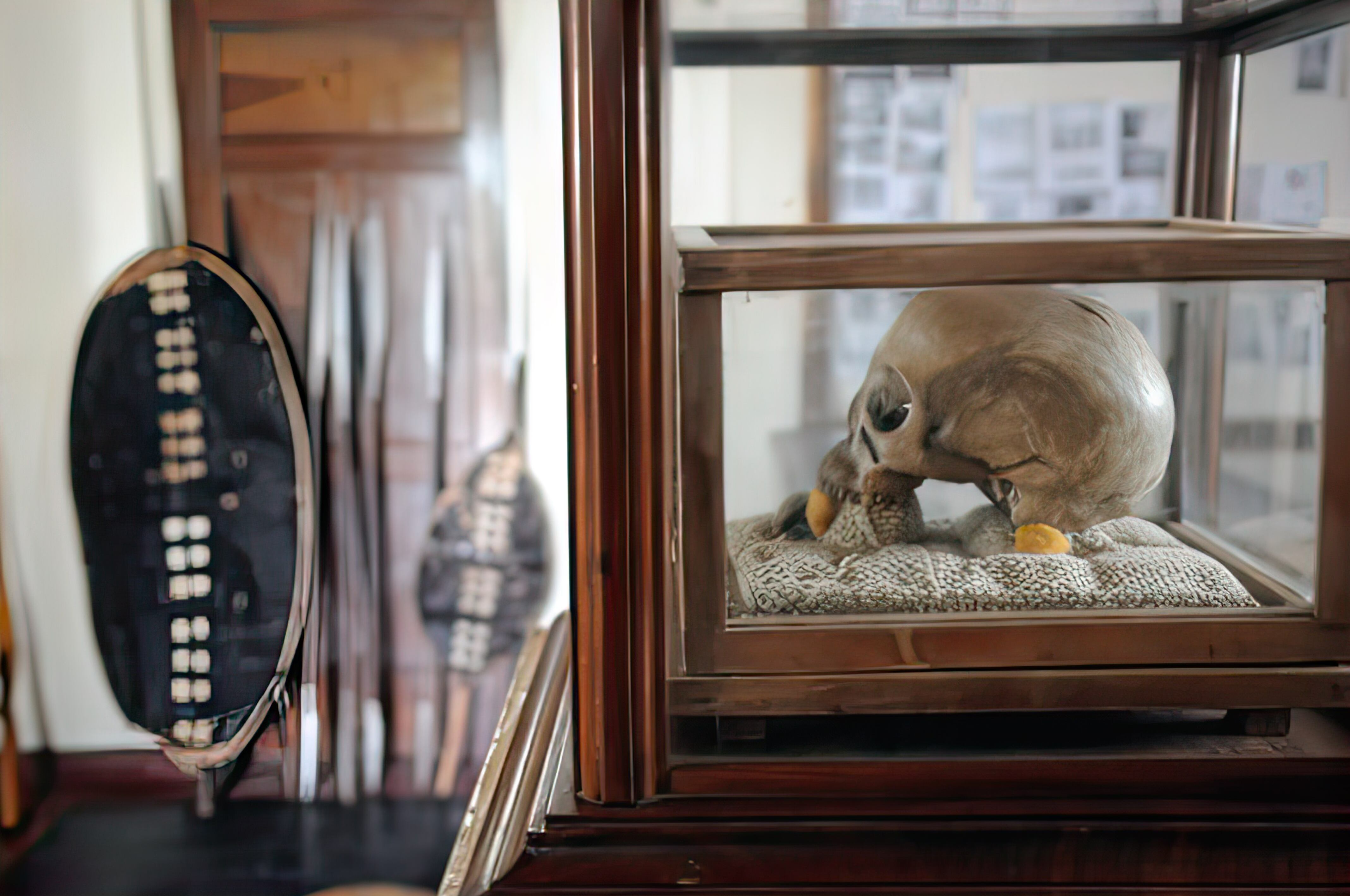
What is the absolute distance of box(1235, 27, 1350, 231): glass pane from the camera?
1.69 ft

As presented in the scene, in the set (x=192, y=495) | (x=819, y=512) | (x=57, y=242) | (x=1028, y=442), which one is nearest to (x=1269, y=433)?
(x=1028, y=442)

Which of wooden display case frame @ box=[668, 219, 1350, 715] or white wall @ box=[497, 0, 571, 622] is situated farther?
white wall @ box=[497, 0, 571, 622]

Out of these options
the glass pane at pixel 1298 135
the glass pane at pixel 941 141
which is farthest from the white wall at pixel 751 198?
the glass pane at pixel 1298 135

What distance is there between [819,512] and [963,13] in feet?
0.85

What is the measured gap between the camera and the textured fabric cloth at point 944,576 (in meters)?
0.51

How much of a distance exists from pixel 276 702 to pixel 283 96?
43 centimetres

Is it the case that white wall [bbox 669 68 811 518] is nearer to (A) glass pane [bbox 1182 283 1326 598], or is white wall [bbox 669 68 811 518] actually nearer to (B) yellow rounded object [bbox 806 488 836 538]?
(B) yellow rounded object [bbox 806 488 836 538]

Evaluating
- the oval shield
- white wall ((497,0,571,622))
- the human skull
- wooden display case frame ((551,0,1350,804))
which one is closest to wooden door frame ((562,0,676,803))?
wooden display case frame ((551,0,1350,804))

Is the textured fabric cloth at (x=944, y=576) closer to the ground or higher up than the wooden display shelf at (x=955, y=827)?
higher up

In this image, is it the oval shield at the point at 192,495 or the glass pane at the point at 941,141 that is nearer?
the glass pane at the point at 941,141

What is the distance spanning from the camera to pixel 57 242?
737 mm

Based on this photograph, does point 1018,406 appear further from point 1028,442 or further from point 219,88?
point 219,88

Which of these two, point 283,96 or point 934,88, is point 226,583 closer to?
point 283,96

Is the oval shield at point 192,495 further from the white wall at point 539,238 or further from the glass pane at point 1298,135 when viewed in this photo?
the glass pane at point 1298,135
